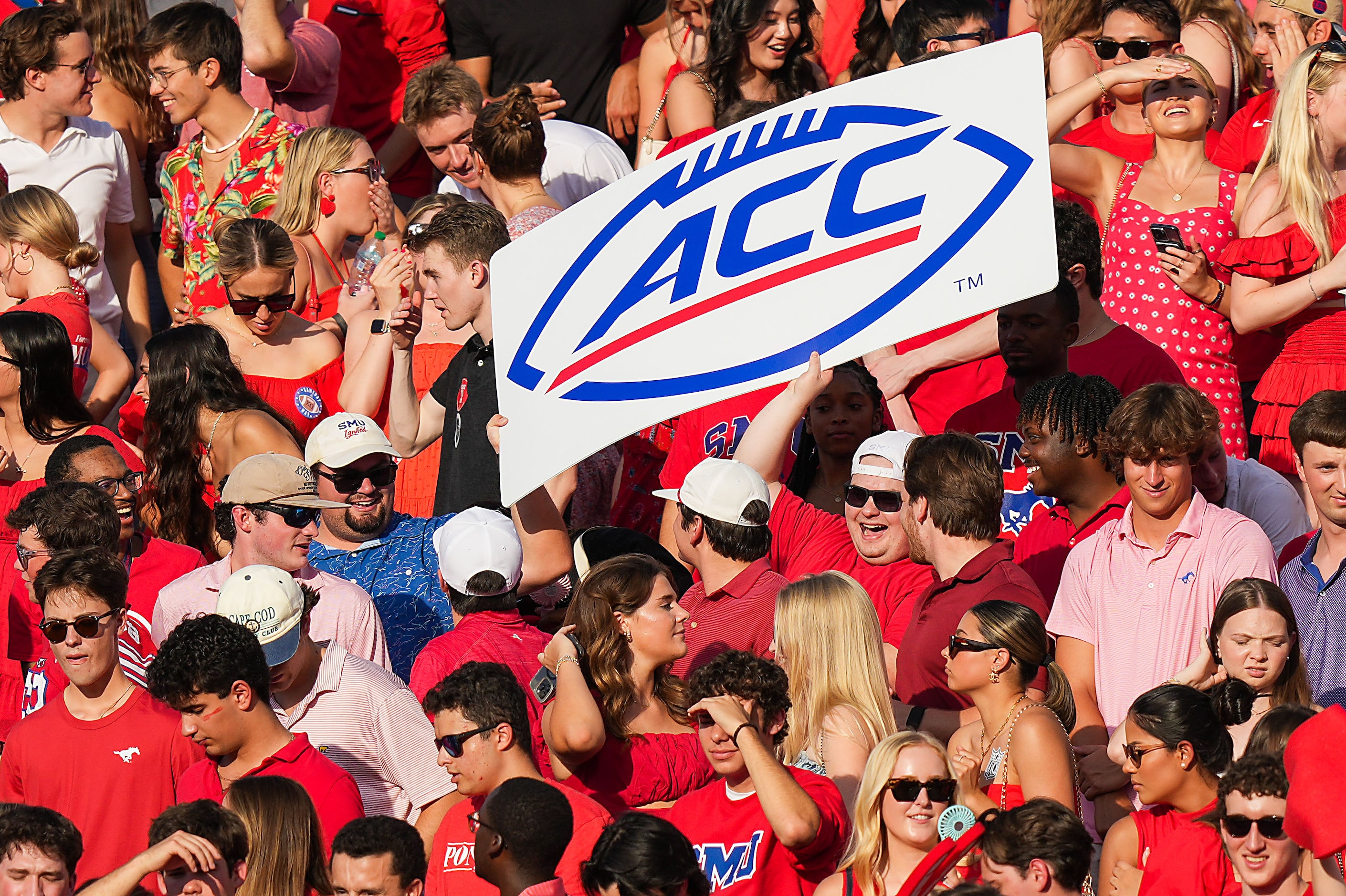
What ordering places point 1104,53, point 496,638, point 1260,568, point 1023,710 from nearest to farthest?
point 1023,710, point 1260,568, point 496,638, point 1104,53

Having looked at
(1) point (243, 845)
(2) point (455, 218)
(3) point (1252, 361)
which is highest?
(2) point (455, 218)

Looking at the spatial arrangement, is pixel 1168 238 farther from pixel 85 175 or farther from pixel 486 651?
pixel 85 175

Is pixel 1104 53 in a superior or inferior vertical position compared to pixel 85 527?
superior

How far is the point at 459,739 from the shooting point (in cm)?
500

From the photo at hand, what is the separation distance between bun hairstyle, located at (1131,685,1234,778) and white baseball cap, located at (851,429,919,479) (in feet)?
4.69

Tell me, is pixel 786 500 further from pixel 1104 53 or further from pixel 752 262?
pixel 1104 53

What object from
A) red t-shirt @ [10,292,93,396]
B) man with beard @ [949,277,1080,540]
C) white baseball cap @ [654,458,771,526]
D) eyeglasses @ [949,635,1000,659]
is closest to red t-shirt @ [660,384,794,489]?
man with beard @ [949,277,1080,540]

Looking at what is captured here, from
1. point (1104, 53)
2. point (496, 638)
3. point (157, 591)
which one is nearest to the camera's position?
point (496, 638)

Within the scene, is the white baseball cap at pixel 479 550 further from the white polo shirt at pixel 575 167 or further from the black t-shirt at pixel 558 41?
the black t-shirt at pixel 558 41

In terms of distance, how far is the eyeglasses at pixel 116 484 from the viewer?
6.53m

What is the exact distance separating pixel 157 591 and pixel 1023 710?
308 cm

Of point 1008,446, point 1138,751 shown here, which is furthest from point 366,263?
point 1138,751

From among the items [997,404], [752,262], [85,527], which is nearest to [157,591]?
[85,527]

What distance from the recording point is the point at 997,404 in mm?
6758
